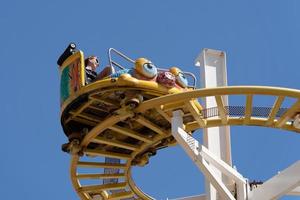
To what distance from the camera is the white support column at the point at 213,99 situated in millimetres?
16359

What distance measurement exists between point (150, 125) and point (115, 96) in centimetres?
89

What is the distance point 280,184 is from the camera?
558 inches

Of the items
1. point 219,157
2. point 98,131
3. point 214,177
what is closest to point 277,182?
point 214,177

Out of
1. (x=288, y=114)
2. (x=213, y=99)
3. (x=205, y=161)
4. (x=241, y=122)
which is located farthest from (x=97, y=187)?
(x=288, y=114)

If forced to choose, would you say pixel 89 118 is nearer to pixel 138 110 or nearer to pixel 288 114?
pixel 138 110

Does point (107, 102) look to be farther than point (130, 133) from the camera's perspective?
No

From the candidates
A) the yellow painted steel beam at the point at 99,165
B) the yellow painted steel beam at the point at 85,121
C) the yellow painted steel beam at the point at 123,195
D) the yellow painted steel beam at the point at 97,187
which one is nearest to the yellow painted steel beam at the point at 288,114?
the yellow painted steel beam at the point at 85,121

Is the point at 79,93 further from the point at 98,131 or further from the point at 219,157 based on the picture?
the point at 219,157

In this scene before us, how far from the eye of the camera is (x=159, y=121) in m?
15.3

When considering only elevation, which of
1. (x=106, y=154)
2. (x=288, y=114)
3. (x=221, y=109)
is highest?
(x=221, y=109)

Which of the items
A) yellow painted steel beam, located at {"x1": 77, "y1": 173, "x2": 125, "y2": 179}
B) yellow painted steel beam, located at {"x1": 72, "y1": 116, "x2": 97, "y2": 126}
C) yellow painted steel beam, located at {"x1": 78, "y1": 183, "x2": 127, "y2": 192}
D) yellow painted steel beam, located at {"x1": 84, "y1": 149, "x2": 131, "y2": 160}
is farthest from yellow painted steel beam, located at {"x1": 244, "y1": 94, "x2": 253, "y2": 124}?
yellow painted steel beam, located at {"x1": 78, "y1": 183, "x2": 127, "y2": 192}

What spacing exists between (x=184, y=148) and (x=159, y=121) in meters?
0.99

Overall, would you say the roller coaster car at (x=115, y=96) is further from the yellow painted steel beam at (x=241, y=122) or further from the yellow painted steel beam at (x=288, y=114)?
the yellow painted steel beam at (x=288, y=114)

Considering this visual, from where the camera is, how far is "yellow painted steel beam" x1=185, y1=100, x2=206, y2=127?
14.4 metres
